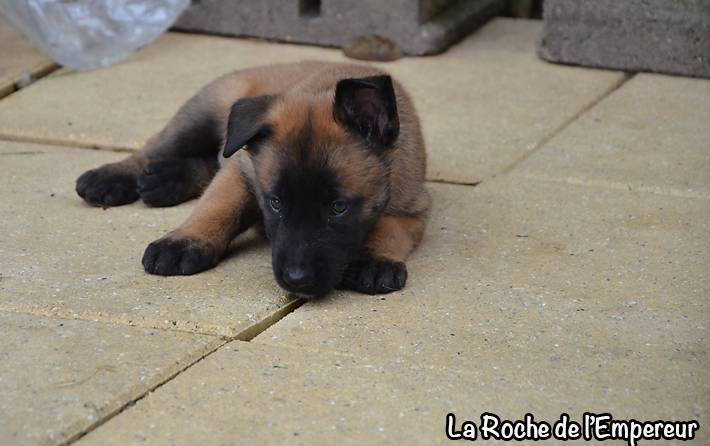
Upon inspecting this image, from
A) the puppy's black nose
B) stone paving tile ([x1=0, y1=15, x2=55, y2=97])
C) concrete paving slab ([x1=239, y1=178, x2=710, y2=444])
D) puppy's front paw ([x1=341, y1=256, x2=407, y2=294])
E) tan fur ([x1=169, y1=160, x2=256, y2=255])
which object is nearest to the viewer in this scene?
concrete paving slab ([x1=239, y1=178, x2=710, y2=444])

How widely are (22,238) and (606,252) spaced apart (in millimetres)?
2152

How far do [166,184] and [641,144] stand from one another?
2.27m

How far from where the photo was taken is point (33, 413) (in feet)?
10.2

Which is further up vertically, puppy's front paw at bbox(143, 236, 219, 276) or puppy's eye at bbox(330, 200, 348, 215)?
puppy's eye at bbox(330, 200, 348, 215)

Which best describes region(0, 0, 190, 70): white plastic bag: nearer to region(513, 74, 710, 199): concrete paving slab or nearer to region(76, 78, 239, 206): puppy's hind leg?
region(76, 78, 239, 206): puppy's hind leg

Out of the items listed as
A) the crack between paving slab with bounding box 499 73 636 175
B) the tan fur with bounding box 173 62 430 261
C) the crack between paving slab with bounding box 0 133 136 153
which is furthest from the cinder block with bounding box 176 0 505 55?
the tan fur with bounding box 173 62 430 261

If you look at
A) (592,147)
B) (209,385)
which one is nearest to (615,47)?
(592,147)

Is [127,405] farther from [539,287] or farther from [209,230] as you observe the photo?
[539,287]

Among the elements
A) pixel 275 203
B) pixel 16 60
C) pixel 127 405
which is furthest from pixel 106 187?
pixel 16 60

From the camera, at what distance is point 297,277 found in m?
3.77

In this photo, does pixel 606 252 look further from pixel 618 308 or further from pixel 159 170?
pixel 159 170

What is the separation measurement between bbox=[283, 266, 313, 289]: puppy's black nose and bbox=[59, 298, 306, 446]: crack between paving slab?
0.42 feet

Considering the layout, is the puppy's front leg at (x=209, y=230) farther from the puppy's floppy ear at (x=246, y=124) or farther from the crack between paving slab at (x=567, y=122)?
the crack between paving slab at (x=567, y=122)

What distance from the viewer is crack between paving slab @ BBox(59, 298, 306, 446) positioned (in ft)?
10.0
